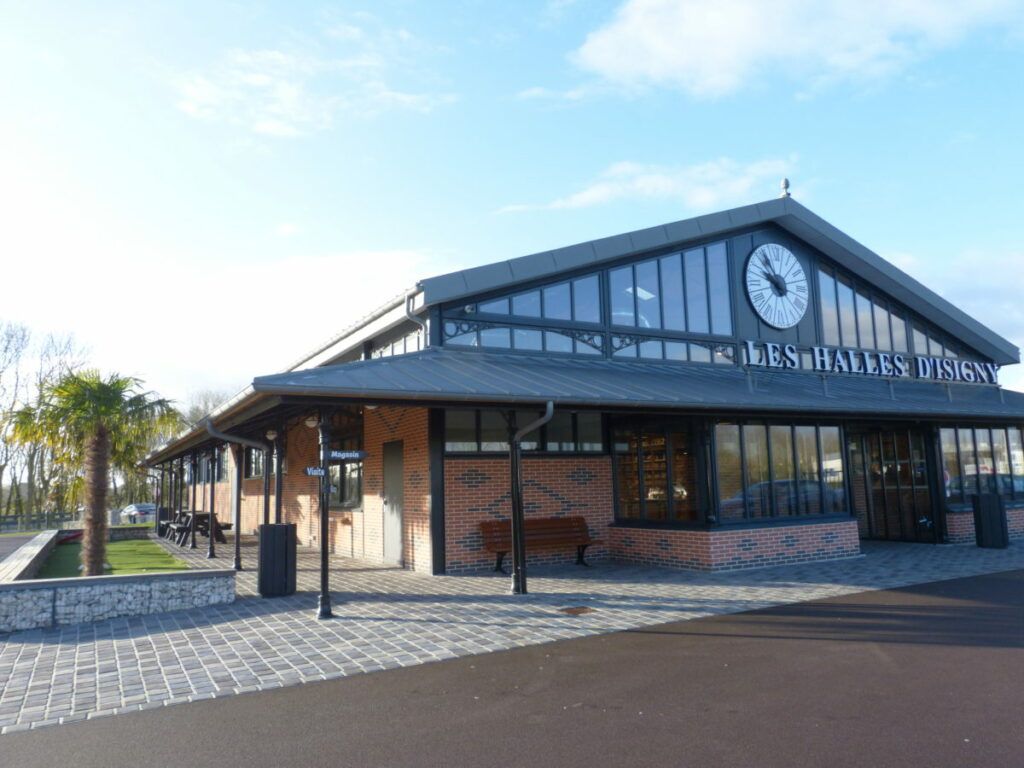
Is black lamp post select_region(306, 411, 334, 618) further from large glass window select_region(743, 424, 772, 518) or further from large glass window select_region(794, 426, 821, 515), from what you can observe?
large glass window select_region(794, 426, 821, 515)

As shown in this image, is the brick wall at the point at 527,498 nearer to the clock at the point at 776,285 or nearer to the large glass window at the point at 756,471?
the large glass window at the point at 756,471

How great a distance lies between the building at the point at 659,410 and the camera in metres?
11.4

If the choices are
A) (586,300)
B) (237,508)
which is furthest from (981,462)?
(237,508)

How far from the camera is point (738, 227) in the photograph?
51.1ft

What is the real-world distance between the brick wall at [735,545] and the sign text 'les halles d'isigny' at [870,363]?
3.84m

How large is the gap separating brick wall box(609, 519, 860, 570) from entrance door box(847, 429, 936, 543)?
2.69 metres

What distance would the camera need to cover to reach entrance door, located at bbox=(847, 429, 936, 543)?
621 inches

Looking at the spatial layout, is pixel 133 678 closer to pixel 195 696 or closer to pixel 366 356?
pixel 195 696

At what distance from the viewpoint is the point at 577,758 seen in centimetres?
436

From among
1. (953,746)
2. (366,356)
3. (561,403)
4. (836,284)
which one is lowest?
(953,746)

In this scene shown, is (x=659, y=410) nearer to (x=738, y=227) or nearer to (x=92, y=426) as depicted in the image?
(x=738, y=227)

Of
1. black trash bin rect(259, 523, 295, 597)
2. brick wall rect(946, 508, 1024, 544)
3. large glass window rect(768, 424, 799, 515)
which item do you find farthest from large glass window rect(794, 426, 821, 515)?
black trash bin rect(259, 523, 295, 597)

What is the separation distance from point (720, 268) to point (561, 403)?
7306mm

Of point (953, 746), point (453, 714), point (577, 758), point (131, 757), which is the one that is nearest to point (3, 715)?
point (131, 757)
